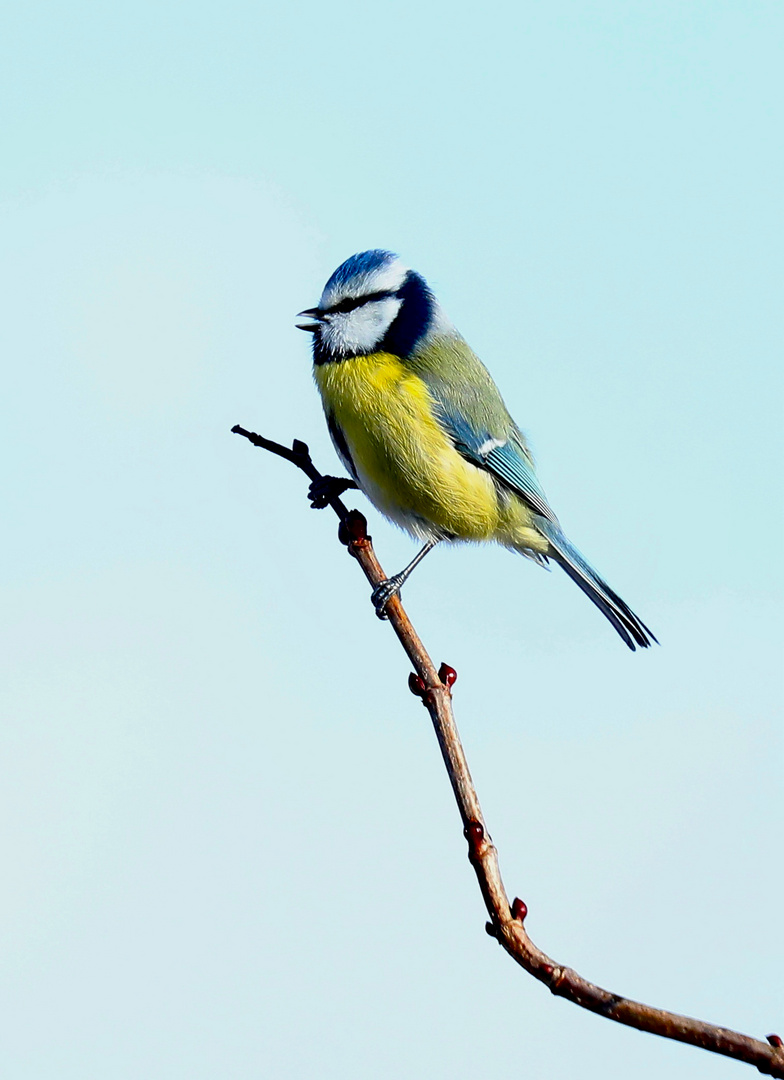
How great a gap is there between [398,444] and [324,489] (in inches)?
34.2

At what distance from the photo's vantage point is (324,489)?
369 centimetres

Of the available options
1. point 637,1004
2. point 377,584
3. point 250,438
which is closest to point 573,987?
point 637,1004

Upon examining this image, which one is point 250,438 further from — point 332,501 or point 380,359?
point 380,359

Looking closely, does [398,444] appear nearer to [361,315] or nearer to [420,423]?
[420,423]

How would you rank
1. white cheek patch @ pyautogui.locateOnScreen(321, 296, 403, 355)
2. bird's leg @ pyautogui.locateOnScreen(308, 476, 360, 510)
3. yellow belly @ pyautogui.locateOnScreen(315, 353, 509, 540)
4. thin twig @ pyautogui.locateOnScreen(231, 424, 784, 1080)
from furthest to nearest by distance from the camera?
1. white cheek patch @ pyautogui.locateOnScreen(321, 296, 403, 355)
2. yellow belly @ pyautogui.locateOnScreen(315, 353, 509, 540)
3. bird's leg @ pyautogui.locateOnScreen(308, 476, 360, 510)
4. thin twig @ pyautogui.locateOnScreen(231, 424, 784, 1080)

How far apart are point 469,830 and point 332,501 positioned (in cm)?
140

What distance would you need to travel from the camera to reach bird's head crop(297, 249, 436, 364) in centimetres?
465

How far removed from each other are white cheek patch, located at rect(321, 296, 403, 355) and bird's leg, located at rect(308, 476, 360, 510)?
54cm

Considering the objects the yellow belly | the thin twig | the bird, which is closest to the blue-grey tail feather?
the bird

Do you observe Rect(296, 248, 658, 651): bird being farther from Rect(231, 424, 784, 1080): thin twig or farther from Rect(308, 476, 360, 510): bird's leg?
Rect(231, 424, 784, 1080): thin twig

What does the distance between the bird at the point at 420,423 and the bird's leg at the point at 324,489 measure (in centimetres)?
2

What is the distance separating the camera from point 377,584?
301 cm

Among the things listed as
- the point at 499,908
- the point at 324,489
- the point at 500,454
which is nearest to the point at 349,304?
the point at 500,454

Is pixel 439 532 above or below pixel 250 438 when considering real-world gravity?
above
